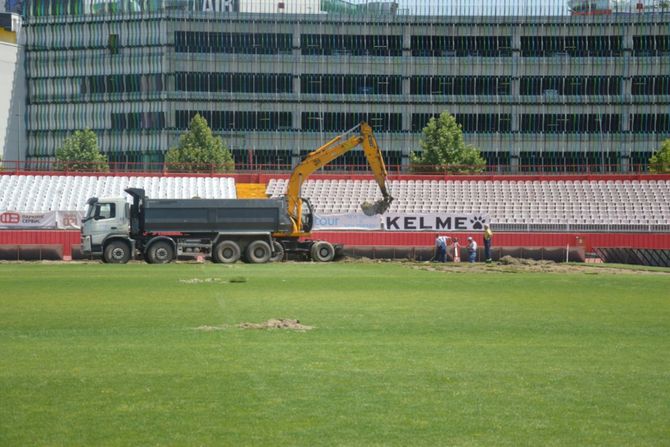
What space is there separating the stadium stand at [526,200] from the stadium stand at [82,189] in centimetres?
424

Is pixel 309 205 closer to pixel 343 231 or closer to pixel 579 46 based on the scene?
pixel 343 231

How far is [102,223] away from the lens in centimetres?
5303

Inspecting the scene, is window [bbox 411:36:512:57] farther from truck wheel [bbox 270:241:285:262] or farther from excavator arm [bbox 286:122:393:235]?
truck wheel [bbox 270:241:285:262]

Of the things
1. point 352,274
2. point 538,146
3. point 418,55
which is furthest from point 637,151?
point 352,274

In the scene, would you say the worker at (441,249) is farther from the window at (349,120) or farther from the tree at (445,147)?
the window at (349,120)

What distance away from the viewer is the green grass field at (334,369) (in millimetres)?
12625

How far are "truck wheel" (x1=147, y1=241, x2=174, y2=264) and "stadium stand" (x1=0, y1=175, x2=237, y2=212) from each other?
18.2m

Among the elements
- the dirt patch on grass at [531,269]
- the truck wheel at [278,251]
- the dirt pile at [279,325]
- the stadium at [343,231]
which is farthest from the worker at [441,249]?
the dirt pile at [279,325]

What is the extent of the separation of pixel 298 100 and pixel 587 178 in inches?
2055

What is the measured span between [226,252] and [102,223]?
5.88 meters

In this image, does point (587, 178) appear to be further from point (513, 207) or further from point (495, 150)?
point (495, 150)

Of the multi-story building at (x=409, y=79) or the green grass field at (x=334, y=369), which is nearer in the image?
the green grass field at (x=334, y=369)

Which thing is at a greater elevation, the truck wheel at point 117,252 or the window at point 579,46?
the window at point 579,46

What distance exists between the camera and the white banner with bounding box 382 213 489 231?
67750 millimetres
